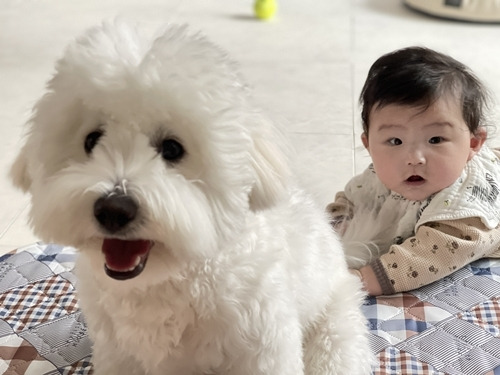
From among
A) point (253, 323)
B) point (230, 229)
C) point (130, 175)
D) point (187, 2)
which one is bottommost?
point (187, 2)

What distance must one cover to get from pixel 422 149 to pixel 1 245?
40.1 inches

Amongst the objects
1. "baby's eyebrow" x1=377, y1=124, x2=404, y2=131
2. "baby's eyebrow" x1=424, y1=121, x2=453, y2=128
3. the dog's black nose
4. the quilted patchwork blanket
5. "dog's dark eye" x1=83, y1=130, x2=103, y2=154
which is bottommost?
the quilted patchwork blanket

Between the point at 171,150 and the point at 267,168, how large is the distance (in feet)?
0.40

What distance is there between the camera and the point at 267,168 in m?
0.87

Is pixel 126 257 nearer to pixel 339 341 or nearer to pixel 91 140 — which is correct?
pixel 91 140

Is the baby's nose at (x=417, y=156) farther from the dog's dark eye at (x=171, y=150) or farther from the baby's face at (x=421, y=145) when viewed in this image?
the dog's dark eye at (x=171, y=150)

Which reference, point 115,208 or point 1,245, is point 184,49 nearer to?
point 115,208

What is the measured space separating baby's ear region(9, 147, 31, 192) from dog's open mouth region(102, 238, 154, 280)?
0.17 metres

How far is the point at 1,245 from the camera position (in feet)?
5.71

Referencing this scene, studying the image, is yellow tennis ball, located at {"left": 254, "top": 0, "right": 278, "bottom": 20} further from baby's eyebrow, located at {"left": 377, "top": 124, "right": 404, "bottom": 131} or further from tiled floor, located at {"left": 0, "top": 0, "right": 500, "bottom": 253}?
baby's eyebrow, located at {"left": 377, "top": 124, "right": 404, "bottom": 131}

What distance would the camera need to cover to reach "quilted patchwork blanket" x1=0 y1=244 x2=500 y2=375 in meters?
1.23

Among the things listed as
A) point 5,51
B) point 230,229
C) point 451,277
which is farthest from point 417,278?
point 5,51

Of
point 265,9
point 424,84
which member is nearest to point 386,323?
point 424,84

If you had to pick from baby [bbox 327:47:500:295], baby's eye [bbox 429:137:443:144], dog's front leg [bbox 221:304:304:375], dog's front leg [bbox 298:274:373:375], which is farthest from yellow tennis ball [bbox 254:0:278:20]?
dog's front leg [bbox 221:304:304:375]
